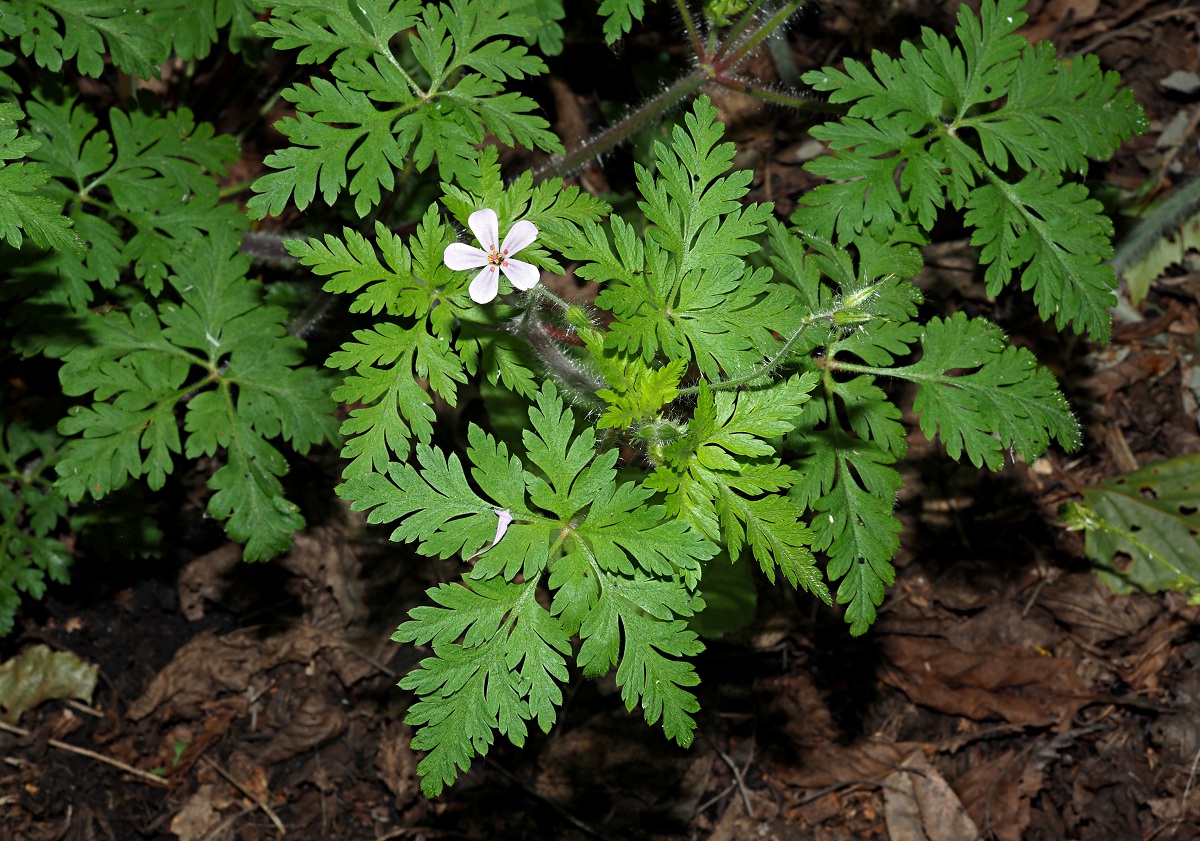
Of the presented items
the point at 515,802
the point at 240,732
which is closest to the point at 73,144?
the point at 240,732

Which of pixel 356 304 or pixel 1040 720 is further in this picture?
pixel 1040 720

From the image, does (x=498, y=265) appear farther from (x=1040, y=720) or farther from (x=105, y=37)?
(x=1040, y=720)

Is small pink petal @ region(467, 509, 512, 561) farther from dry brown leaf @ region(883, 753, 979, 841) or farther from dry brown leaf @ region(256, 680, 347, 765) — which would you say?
dry brown leaf @ region(883, 753, 979, 841)

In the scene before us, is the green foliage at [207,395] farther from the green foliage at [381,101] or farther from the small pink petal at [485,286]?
the small pink petal at [485,286]

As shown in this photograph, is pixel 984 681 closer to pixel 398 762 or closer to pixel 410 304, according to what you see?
pixel 398 762

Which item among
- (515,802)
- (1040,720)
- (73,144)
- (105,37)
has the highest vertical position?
(105,37)

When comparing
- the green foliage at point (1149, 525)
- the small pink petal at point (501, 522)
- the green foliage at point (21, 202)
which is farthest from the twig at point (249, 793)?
the green foliage at point (1149, 525)
